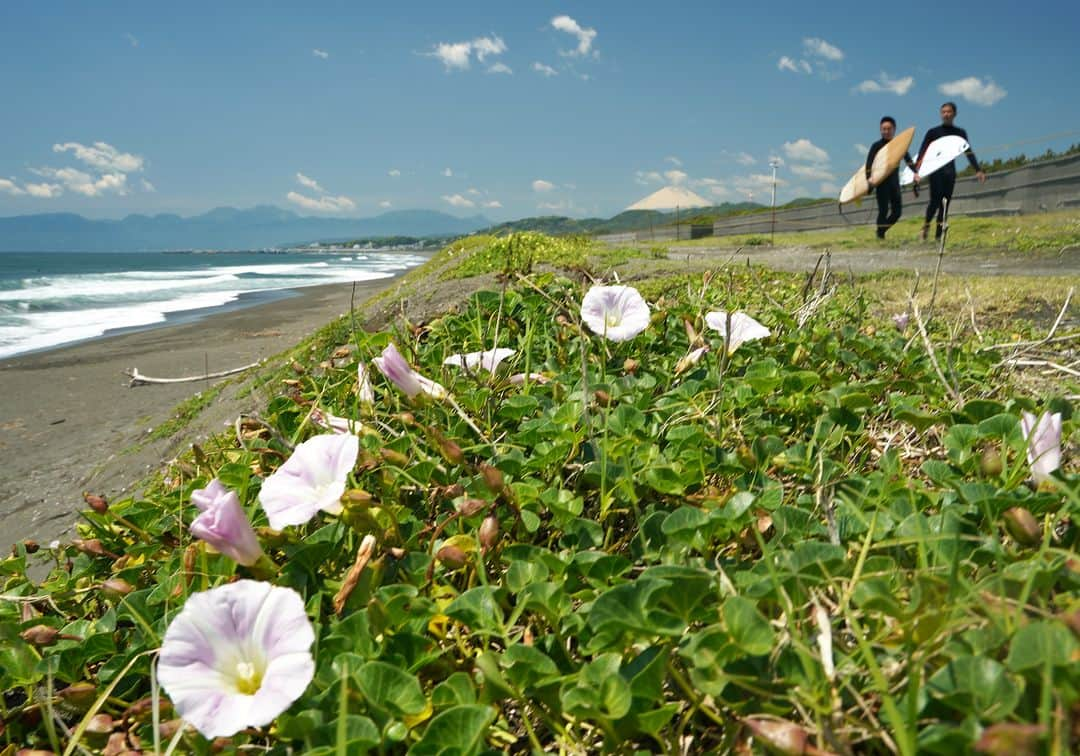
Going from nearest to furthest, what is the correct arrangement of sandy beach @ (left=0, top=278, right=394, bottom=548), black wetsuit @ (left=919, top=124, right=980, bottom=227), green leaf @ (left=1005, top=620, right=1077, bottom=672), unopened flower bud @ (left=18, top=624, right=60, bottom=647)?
green leaf @ (left=1005, top=620, right=1077, bottom=672), unopened flower bud @ (left=18, top=624, right=60, bottom=647), sandy beach @ (left=0, top=278, right=394, bottom=548), black wetsuit @ (left=919, top=124, right=980, bottom=227)

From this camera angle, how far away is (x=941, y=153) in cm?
857

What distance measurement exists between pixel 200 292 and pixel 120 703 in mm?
25437

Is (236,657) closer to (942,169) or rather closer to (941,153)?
(941,153)

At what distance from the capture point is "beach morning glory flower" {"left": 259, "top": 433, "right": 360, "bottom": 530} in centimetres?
106

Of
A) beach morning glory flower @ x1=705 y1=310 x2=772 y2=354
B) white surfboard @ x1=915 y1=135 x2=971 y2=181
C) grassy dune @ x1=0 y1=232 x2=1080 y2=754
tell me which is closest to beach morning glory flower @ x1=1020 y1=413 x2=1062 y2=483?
grassy dune @ x1=0 y1=232 x2=1080 y2=754

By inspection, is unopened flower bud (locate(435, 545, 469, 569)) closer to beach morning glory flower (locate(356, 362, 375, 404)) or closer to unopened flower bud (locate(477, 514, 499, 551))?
unopened flower bud (locate(477, 514, 499, 551))

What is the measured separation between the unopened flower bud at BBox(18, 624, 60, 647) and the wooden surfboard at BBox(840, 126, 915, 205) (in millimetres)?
8924

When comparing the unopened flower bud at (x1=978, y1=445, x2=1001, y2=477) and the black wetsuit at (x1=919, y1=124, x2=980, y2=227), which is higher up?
the black wetsuit at (x1=919, y1=124, x2=980, y2=227)

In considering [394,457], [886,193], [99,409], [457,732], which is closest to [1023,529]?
[457,732]

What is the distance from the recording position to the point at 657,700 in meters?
0.75

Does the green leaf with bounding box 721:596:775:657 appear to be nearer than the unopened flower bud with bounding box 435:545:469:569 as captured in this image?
Yes

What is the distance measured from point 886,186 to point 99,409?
10.2 metres

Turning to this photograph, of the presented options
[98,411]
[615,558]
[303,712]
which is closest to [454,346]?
[615,558]

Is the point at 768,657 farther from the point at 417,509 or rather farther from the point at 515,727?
the point at 417,509
